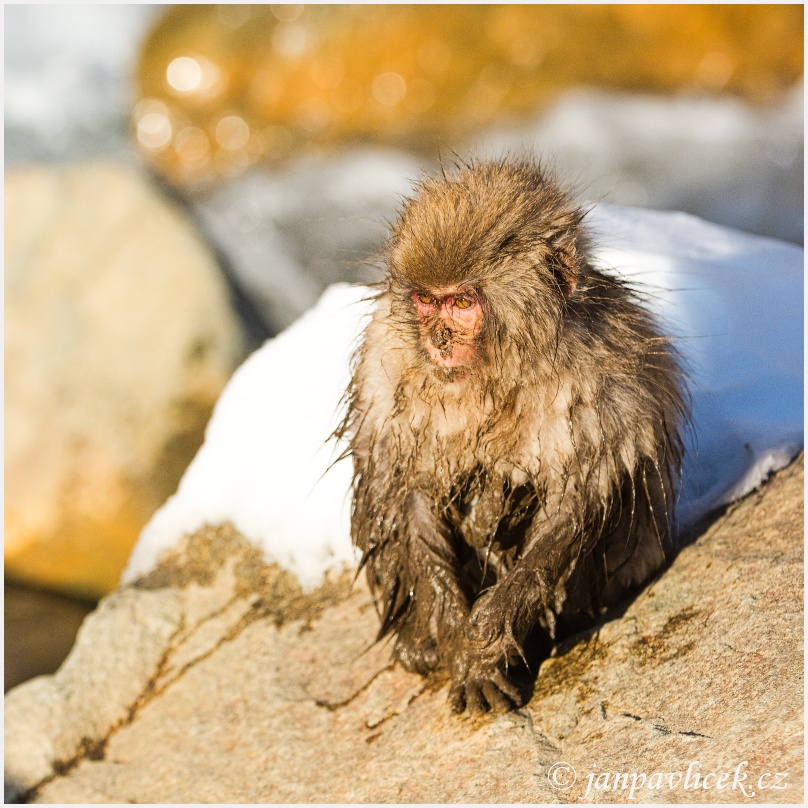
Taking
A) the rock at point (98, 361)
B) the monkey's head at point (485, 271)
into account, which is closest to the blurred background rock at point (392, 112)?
the rock at point (98, 361)

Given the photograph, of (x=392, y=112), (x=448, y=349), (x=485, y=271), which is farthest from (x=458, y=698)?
(x=392, y=112)

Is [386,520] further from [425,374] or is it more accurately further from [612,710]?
[612,710]

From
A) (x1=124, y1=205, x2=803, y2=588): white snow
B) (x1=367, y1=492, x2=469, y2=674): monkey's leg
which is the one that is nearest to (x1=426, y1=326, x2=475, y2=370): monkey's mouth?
(x1=367, y1=492, x2=469, y2=674): monkey's leg

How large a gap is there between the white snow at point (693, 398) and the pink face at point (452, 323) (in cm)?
81

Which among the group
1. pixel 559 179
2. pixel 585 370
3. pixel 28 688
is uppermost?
pixel 559 179

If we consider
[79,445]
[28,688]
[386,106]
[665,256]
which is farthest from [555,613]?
[386,106]

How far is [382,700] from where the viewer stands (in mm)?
3082

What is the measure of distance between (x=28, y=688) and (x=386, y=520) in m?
1.69

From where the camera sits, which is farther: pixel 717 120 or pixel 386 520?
pixel 717 120

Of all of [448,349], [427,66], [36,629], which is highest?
[427,66]

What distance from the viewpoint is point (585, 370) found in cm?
271

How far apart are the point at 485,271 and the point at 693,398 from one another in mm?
1406

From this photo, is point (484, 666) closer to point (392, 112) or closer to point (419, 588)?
point (419, 588)

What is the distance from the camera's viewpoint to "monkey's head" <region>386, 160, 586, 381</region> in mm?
2539
